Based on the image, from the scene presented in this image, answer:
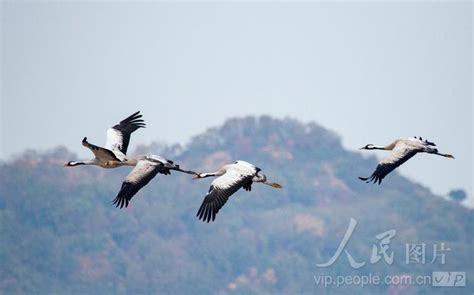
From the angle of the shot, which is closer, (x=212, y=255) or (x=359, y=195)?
(x=212, y=255)

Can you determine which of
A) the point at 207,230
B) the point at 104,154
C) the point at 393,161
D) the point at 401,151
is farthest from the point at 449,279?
the point at 104,154

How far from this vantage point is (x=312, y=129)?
133750 mm

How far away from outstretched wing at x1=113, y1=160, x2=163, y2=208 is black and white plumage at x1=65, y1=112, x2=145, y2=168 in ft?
2.83

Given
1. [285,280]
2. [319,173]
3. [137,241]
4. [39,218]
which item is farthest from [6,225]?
[319,173]

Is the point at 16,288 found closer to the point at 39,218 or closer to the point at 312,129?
the point at 39,218

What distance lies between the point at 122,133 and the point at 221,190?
13.5ft

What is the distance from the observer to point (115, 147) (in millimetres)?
33031

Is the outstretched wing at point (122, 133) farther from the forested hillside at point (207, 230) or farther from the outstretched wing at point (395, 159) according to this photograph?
the forested hillside at point (207, 230)

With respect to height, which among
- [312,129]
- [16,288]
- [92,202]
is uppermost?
[312,129]

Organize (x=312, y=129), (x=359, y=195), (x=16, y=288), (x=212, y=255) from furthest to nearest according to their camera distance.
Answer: (x=312, y=129) → (x=359, y=195) → (x=212, y=255) → (x=16, y=288)

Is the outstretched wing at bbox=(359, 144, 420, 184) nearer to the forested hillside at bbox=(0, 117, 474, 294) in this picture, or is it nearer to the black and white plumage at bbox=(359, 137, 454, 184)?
the black and white plumage at bbox=(359, 137, 454, 184)

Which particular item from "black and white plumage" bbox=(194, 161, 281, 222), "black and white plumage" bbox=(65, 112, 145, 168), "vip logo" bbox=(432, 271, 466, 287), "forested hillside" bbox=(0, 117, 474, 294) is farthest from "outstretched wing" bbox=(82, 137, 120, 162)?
"vip logo" bbox=(432, 271, 466, 287)

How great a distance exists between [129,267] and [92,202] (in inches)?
408

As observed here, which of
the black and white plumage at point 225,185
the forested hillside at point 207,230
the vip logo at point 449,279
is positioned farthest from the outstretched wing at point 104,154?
the vip logo at point 449,279
